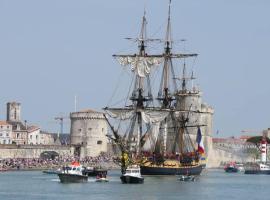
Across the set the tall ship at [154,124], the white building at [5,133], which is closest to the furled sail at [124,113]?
the tall ship at [154,124]

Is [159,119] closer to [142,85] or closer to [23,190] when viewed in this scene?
[142,85]

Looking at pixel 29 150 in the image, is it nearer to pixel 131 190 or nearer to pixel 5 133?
pixel 5 133

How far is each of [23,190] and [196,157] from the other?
37.4 meters

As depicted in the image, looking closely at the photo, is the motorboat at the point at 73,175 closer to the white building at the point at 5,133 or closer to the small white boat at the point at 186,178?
the small white boat at the point at 186,178

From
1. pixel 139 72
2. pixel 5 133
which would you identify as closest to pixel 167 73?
pixel 139 72

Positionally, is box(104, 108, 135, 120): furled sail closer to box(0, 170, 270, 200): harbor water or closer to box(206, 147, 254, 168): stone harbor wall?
box(0, 170, 270, 200): harbor water

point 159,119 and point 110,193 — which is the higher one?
point 159,119

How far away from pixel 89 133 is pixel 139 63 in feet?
193

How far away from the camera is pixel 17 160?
165125 millimetres

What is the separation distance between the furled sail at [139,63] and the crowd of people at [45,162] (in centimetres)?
3118

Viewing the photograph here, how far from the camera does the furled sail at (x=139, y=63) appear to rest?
12444 cm

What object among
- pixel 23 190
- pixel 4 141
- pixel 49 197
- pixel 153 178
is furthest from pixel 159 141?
pixel 4 141

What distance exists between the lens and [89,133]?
182 metres

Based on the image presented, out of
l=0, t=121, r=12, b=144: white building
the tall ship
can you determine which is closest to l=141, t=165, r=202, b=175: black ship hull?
the tall ship
